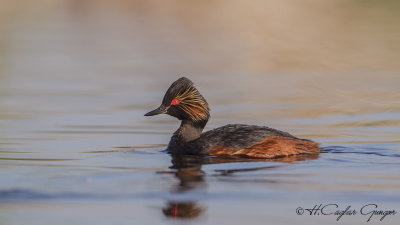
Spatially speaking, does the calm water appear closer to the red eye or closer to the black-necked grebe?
the black-necked grebe

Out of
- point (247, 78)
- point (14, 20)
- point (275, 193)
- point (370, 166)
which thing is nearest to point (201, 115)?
point (370, 166)

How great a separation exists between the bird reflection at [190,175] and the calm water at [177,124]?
0.02 meters

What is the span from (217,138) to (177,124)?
3527mm

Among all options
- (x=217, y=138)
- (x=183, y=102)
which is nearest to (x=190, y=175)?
(x=217, y=138)

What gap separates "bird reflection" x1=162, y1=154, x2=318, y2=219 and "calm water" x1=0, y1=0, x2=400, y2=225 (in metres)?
0.02

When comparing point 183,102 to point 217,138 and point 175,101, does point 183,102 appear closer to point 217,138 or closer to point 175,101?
point 175,101

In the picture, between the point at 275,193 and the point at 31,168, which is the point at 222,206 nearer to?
the point at 275,193

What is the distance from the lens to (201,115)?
12312mm

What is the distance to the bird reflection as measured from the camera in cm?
824

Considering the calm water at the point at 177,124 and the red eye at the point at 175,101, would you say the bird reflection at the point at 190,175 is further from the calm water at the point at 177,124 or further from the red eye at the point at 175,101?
the red eye at the point at 175,101

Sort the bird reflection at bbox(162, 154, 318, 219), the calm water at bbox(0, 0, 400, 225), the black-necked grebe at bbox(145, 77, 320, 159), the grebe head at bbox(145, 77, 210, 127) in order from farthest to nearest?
the grebe head at bbox(145, 77, 210, 127), the black-necked grebe at bbox(145, 77, 320, 159), the calm water at bbox(0, 0, 400, 225), the bird reflection at bbox(162, 154, 318, 219)

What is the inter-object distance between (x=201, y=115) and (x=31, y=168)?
268 centimetres

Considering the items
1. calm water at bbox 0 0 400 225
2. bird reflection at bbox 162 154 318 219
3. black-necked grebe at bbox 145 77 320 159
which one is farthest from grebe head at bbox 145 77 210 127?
bird reflection at bbox 162 154 318 219

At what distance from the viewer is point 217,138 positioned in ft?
38.3
